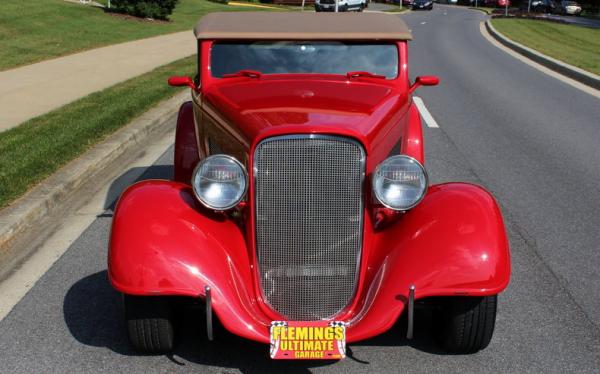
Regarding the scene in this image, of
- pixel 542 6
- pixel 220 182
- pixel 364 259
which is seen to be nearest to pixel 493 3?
pixel 542 6

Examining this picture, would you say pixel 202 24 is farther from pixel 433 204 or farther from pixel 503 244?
pixel 503 244

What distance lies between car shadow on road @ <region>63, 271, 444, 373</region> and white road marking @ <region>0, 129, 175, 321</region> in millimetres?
391

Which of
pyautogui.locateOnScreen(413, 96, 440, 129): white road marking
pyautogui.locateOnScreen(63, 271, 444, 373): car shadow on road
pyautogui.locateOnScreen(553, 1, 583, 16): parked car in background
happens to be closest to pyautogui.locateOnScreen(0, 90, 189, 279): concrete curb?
pyautogui.locateOnScreen(63, 271, 444, 373): car shadow on road

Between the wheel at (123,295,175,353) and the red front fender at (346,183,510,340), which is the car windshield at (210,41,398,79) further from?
the wheel at (123,295,175,353)

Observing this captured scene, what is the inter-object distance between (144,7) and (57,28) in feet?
21.4

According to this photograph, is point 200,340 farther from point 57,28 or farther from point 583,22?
point 583,22

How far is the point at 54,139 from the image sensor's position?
9320mm

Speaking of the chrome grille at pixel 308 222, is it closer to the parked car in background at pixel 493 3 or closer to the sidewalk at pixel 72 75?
the sidewalk at pixel 72 75

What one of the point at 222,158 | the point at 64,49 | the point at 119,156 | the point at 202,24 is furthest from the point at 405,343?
the point at 64,49

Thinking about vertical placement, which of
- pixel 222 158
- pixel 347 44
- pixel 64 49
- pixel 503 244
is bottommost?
pixel 64 49

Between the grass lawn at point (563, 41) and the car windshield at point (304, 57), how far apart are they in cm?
1470

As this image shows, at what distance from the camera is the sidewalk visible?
12.2m

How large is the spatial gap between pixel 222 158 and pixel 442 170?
16.3 ft

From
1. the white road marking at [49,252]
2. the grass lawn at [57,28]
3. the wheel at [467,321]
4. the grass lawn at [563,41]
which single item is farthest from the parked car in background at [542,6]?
the wheel at [467,321]
